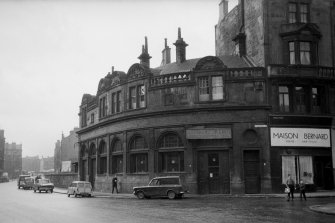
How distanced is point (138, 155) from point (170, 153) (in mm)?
4037

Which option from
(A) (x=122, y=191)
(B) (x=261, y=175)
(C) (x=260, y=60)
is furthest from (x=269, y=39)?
(A) (x=122, y=191)

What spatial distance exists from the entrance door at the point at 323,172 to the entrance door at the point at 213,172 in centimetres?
769

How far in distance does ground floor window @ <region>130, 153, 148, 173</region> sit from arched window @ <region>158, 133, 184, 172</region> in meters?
1.92

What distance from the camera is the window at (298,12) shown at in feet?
123

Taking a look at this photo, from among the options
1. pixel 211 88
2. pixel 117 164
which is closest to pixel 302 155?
pixel 211 88

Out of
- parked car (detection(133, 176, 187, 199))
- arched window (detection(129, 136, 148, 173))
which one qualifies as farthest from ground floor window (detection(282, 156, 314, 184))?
arched window (detection(129, 136, 148, 173))

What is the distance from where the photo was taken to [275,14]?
123 ft

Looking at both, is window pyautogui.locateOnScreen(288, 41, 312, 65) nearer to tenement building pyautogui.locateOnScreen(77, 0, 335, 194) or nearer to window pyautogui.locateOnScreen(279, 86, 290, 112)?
tenement building pyautogui.locateOnScreen(77, 0, 335, 194)

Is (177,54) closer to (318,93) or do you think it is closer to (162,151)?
(162,151)

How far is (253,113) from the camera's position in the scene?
117ft

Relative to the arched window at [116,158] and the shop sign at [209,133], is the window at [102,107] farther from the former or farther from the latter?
the shop sign at [209,133]

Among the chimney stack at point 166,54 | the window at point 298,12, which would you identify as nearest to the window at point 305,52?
the window at point 298,12

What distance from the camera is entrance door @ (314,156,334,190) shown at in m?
35.9

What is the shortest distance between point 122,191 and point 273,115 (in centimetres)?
1620
